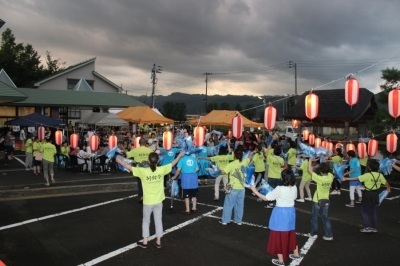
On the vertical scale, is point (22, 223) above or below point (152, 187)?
below

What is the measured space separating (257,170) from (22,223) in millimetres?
6878

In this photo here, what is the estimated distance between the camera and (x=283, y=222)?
5.14m

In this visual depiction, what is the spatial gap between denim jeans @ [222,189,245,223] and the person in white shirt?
2027mm

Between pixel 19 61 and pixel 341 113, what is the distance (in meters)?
36.1

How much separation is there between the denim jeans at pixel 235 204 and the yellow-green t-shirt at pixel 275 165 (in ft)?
7.71

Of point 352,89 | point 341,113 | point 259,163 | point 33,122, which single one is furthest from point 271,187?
point 341,113

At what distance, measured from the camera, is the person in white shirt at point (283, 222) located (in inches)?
203

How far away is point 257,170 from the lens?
1087 centimetres

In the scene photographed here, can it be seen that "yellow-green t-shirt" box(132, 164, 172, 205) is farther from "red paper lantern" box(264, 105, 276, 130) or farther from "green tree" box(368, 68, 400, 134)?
"green tree" box(368, 68, 400, 134)

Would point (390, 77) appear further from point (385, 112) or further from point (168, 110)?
point (168, 110)

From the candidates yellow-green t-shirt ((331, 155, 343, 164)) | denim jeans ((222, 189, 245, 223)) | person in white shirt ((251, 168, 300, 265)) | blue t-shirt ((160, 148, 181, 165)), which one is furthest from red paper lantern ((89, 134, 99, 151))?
person in white shirt ((251, 168, 300, 265))

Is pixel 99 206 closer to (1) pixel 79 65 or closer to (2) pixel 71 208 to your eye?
(2) pixel 71 208

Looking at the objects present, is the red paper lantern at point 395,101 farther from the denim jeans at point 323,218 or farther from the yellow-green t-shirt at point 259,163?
the denim jeans at point 323,218

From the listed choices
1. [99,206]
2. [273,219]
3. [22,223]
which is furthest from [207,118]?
[273,219]
